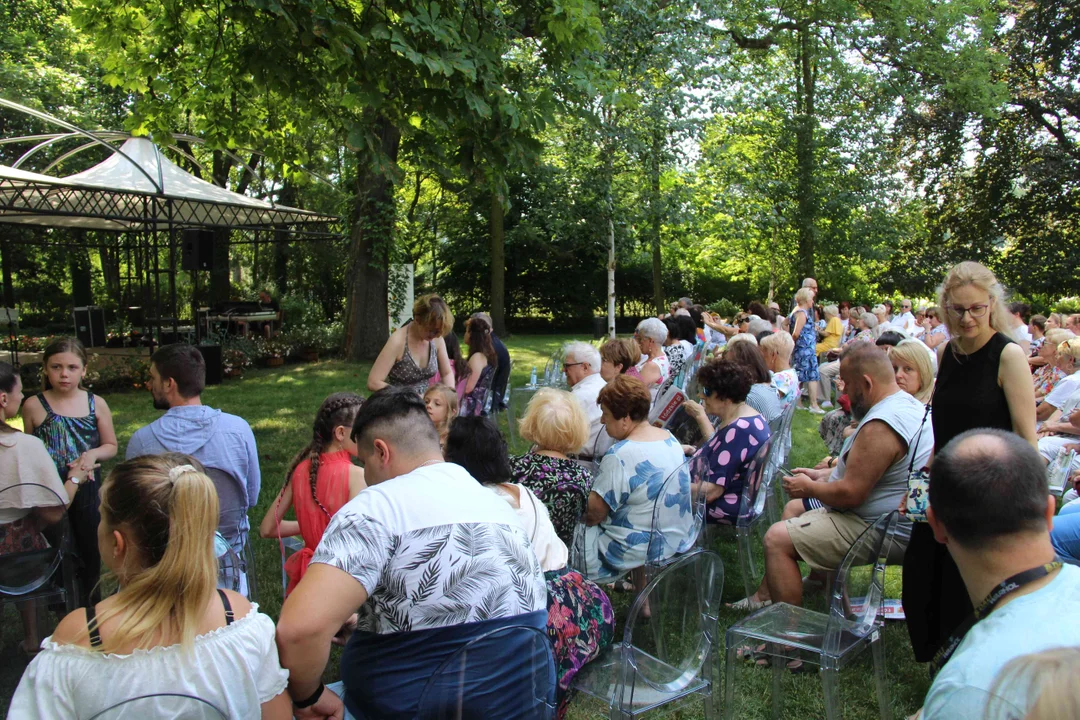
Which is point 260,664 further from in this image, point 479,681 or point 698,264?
point 698,264

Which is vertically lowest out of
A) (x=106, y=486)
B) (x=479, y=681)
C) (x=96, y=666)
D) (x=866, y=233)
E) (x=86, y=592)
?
(x=86, y=592)

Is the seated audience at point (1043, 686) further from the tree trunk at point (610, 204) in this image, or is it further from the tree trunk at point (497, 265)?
the tree trunk at point (497, 265)

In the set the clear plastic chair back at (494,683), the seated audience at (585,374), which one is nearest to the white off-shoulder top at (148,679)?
the clear plastic chair back at (494,683)

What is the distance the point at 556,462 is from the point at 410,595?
5.64ft

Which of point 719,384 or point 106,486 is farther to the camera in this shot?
point 719,384

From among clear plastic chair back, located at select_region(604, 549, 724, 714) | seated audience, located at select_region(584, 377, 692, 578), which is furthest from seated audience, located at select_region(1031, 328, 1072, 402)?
clear plastic chair back, located at select_region(604, 549, 724, 714)

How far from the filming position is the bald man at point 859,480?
331cm

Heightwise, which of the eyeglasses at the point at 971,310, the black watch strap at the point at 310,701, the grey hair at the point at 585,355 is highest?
the eyeglasses at the point at 971,310

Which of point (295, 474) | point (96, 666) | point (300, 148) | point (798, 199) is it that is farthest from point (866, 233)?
point (96, 666)

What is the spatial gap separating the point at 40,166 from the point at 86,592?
2279 cm

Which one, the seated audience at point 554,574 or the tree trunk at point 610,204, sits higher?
the tree trunk at point 610,204

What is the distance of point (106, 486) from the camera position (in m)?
1.72

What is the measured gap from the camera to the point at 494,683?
1.87m

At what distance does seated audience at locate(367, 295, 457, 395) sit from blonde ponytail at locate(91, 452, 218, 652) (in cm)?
343
